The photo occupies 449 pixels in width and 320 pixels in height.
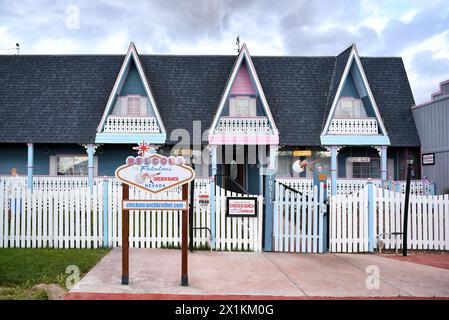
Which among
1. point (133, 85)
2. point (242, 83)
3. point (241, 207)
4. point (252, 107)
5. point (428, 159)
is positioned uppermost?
point (242, 83)

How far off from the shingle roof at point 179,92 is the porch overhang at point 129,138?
2.09 feet

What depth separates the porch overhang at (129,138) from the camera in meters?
19.2

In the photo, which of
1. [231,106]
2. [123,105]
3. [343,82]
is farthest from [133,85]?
[343,82]

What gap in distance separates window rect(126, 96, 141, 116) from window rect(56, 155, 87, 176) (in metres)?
3.73

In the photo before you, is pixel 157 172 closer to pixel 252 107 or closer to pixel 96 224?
pixel 96 224

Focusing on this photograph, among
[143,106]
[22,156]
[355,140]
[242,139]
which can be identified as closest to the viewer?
[242,139]

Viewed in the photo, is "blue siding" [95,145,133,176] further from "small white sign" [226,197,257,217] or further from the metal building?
the metal building

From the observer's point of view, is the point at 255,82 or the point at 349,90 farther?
the point at 349,90

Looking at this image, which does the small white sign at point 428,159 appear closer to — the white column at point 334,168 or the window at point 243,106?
the white column at point 334,168

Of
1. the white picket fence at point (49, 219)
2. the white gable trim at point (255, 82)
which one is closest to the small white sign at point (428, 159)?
the white gable trim at point (255, 82)

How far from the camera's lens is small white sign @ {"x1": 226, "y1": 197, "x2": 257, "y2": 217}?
33.2 feet

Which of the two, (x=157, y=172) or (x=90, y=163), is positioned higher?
(x=90, y=163)

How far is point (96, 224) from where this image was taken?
10.1 meters

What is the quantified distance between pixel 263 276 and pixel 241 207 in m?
2.65
